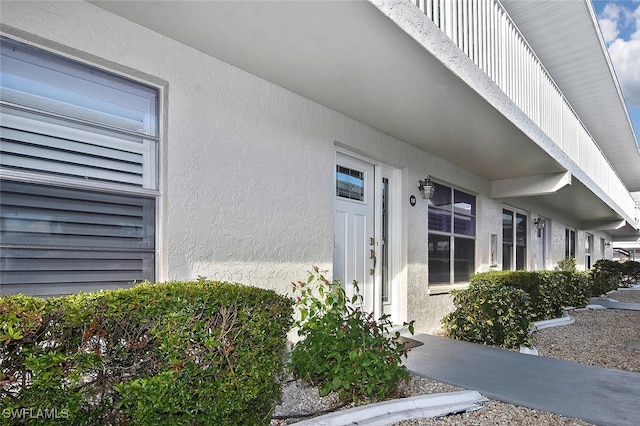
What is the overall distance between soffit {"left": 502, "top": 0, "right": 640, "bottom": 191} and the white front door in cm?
394

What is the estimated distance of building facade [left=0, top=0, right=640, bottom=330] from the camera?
2.83 meters

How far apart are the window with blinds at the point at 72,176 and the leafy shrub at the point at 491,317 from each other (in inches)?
163

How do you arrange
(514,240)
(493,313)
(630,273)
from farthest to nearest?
(630,273)
(514,240)
(493,313)

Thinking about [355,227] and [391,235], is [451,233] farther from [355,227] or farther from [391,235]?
[355,227]

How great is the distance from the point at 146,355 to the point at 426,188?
502 centimetres

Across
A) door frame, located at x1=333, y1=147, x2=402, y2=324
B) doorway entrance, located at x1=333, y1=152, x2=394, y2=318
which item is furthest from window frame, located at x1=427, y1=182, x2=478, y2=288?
doorway entrance, located at x1=333, y1=152, x2=394, y2=318

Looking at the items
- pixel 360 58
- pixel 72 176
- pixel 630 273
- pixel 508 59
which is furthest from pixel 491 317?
pixel 630 273

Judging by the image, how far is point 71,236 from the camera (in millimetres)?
2924

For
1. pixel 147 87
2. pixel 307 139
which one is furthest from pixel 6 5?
pixel 307 139

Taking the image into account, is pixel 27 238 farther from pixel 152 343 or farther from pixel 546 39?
pixel 546 39

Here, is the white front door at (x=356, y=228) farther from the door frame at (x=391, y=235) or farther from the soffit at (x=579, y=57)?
the soffit at (x=579, y=57)

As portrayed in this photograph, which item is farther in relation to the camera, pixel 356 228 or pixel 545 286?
pixel 545 286

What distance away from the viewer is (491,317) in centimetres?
538

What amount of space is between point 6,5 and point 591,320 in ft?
30.8
